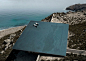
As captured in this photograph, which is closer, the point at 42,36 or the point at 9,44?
the point at 42,36

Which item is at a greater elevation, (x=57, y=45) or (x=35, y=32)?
(x=35, y=32)

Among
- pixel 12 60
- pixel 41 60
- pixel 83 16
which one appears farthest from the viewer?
pixel 83 16

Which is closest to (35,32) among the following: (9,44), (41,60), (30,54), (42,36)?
(42,36)

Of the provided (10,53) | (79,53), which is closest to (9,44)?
(10,53)

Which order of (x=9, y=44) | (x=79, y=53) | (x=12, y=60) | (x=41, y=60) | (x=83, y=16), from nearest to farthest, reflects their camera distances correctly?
1. (x=41, y=60)
2. (x=79, y=53)
3. (x=12, y=60)
4. (x=9, y=44)
5. (x=83, y=16)

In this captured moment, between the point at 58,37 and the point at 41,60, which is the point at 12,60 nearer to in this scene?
the point at 41,60

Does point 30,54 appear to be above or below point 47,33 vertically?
below

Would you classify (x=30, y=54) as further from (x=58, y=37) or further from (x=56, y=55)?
(x=58, y=37)

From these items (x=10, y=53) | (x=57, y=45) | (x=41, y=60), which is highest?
(x=57, y=45)

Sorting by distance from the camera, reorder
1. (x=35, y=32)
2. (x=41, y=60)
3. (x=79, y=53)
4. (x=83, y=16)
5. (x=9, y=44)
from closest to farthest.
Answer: (x=41, y=60) < (x=79, y=53) < (x=35, y=32) < (x=9, y=44) < (x=83, y=16)
